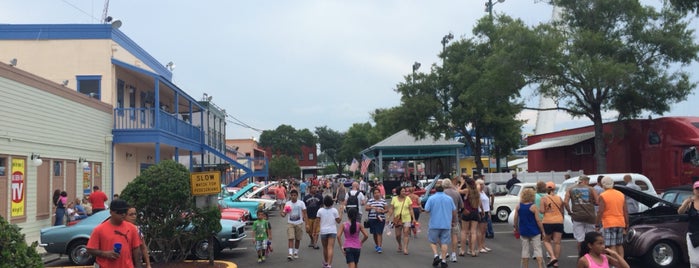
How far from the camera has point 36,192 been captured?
1777 centimetres

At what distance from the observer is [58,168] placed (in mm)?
19188

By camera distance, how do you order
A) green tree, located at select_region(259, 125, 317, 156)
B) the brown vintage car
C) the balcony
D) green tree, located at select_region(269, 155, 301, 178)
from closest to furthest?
the brown vintage car, the balcony, green tree, located at select_region(269, 155, 301, 178), green tree, located at select_region(259, 125, 317, 156)

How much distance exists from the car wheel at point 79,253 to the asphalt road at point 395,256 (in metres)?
0.69

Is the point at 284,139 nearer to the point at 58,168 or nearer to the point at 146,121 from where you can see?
→ the point at 146,121

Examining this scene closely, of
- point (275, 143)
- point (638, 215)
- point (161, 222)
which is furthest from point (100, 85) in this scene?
point (275, 143)

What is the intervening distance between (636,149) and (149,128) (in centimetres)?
1852

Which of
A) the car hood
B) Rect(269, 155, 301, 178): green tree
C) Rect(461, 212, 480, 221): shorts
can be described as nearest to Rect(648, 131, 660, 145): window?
the car hood

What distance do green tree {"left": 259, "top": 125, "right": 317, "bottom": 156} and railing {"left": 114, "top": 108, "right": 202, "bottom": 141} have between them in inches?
2910

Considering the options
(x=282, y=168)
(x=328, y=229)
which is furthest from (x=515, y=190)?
(x=282, y=168)

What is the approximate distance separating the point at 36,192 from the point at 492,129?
81.6 feet

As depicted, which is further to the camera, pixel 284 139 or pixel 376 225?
A: pixel 284 139

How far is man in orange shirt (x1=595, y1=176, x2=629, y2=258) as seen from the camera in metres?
10.7

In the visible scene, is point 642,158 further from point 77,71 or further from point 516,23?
point 77,71

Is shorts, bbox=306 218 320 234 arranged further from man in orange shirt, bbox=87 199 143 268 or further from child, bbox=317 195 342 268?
man in orange shirt, bbox=87 199 143 268
